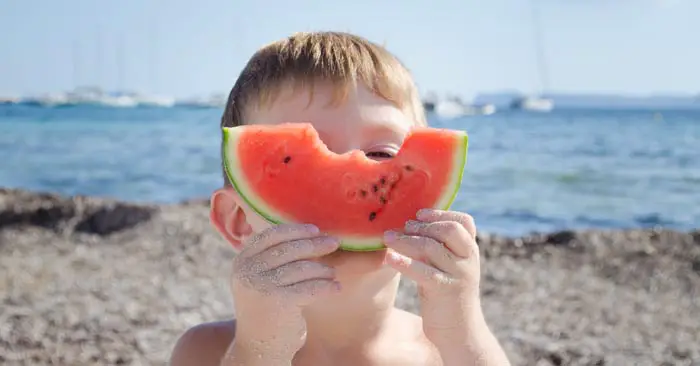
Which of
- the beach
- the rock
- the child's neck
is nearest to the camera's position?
the child's neck

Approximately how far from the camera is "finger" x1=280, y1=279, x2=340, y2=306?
56.7 inches

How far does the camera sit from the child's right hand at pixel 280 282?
1.46 m

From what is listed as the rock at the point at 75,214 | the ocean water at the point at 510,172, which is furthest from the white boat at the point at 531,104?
the rock at the point at 75,214

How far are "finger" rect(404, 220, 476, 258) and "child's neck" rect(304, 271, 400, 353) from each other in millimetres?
358

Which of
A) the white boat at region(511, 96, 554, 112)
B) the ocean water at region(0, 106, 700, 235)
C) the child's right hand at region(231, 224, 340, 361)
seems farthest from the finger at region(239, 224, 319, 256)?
the white boat at region(511, 96, 554, 112)

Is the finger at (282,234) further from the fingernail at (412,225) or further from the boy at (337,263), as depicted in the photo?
the fingernail at (412,225)

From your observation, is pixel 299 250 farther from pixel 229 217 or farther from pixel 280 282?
pixel 229 217

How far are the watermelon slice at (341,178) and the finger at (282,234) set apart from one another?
0.10 m

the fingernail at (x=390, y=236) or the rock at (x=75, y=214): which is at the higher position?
the fingernail at (x=390, y=236)

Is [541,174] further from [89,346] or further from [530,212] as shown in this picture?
[89,346]

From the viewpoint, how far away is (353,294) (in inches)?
74.2

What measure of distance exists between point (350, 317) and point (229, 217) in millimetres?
433

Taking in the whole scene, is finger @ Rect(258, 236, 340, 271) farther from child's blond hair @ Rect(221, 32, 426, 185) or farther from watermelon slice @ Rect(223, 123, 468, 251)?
child's blond hair @ Rect(221, 32, 426, 185)

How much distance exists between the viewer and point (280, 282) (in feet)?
4.84
